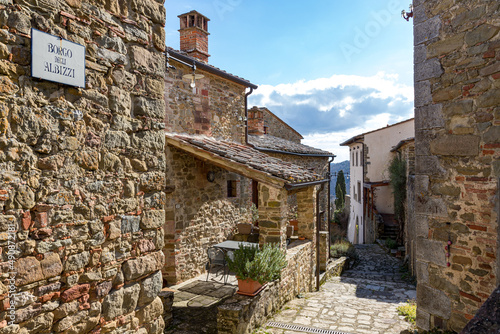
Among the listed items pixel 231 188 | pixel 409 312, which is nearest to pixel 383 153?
pixel 231 188

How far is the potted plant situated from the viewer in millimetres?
5348

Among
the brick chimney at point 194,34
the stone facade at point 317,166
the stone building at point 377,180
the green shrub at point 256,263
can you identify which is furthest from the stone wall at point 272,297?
the stone building at point 377,180

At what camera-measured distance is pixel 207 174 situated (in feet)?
27.6

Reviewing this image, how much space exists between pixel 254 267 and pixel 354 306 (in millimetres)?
2853

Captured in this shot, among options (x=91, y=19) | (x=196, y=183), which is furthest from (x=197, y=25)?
(x=91, y=19)

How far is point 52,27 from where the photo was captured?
6.86 ft

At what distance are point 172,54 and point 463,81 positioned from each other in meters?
5.57

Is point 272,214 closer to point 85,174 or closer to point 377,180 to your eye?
point 85,174

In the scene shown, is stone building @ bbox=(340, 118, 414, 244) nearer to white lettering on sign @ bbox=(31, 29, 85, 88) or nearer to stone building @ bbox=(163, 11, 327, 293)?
stone building @ bbox=(163, 11, 327, 293)

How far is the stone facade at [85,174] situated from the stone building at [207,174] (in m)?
3.82

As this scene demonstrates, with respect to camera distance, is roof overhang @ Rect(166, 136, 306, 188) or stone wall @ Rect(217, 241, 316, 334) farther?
roof overhang @ Rect(166, 136, 306, 188)

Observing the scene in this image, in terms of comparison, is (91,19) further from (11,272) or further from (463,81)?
(463,81)

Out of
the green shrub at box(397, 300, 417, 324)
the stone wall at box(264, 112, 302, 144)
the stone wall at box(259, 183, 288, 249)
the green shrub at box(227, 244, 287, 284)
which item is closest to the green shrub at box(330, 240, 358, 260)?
the green shrub at box(397, 300, 417, 324)

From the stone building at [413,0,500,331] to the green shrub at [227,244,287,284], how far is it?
7.34 ft
